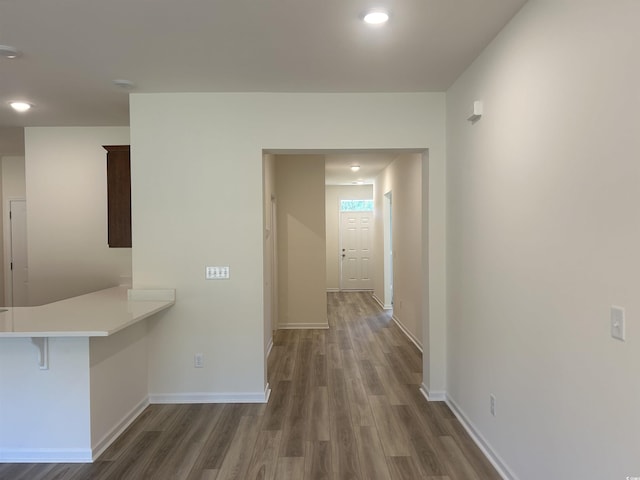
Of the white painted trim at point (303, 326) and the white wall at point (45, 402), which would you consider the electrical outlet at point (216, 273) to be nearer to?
the white wall at point (45, 402)

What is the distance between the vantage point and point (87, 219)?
4789mm

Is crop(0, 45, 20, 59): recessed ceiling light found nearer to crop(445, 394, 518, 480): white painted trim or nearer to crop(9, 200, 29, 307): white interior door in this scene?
crop(445, 394, 518, 480): white painted trim

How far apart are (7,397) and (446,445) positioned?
9.77 feet

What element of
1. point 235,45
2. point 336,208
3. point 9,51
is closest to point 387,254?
point 336,208

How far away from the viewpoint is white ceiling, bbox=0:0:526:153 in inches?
86.4

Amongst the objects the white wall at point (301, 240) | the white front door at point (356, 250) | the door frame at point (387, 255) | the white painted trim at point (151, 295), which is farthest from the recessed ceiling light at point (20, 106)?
the white front door at point (356, 250)

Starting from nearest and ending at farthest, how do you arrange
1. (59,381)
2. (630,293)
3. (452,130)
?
1. (630,293)
2. (59,381)
3. (452,130)

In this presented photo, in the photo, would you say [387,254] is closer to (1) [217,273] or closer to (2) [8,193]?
(1) [217,273]

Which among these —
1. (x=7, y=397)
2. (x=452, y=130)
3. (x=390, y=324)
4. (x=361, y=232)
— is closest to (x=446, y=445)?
(x=452, y=130)

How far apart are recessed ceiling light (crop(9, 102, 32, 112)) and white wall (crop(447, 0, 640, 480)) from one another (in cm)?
393

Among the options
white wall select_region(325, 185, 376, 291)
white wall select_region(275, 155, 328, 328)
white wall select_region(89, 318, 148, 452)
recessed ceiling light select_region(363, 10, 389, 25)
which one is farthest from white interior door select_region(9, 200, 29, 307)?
white wall select_region(325, 185, 376, 291)

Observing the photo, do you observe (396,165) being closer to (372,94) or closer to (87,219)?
(372,94)

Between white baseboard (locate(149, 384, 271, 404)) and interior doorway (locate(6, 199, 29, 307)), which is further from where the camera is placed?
interior doorway (locate(6, 199, 29, 307))

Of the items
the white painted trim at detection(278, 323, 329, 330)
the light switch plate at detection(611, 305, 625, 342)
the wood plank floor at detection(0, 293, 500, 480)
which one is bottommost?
the wood plank floor at detection(0, 293, 500, 480)
